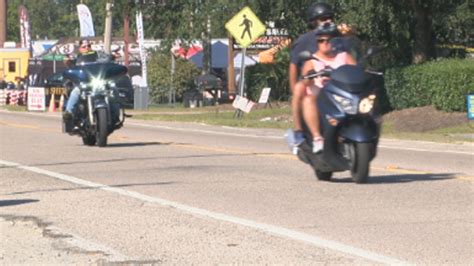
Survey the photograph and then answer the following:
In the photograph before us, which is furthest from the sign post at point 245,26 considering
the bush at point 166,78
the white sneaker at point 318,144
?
the bush at point 166,78

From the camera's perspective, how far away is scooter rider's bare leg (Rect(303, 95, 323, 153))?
38.7 ft

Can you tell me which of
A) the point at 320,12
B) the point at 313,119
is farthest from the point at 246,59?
the point at 313,119

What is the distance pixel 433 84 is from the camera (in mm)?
31266

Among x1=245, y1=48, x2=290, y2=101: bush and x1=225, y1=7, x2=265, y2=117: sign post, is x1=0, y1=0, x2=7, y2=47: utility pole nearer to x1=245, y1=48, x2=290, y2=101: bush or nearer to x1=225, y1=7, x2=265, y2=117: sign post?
x1=245, y1=48, x2=290, y2=101: bush

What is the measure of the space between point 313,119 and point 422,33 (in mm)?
24246

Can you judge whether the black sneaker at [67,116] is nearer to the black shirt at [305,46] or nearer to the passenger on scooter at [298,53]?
the passenger on scooter at [298,53]

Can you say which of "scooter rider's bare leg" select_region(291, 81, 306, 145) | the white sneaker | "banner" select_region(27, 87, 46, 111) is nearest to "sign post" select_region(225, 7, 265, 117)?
"banner" select_region(27, 87, 46, 111)

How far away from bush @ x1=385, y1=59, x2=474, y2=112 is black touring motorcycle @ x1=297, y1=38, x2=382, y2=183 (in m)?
18.8

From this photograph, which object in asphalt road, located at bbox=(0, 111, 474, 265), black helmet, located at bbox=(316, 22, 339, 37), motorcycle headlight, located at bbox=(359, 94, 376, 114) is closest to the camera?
asphalt road, located at bbox=(0, 111, 474, 265)

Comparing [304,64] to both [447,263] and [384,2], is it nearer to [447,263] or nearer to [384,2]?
[447,263]

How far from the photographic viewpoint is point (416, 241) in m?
8.54

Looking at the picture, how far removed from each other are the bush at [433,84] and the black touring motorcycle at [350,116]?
18.8 meters

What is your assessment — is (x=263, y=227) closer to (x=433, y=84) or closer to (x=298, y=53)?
(x=298, y=53)

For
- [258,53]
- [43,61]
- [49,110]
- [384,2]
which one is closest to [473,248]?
[384,2]
